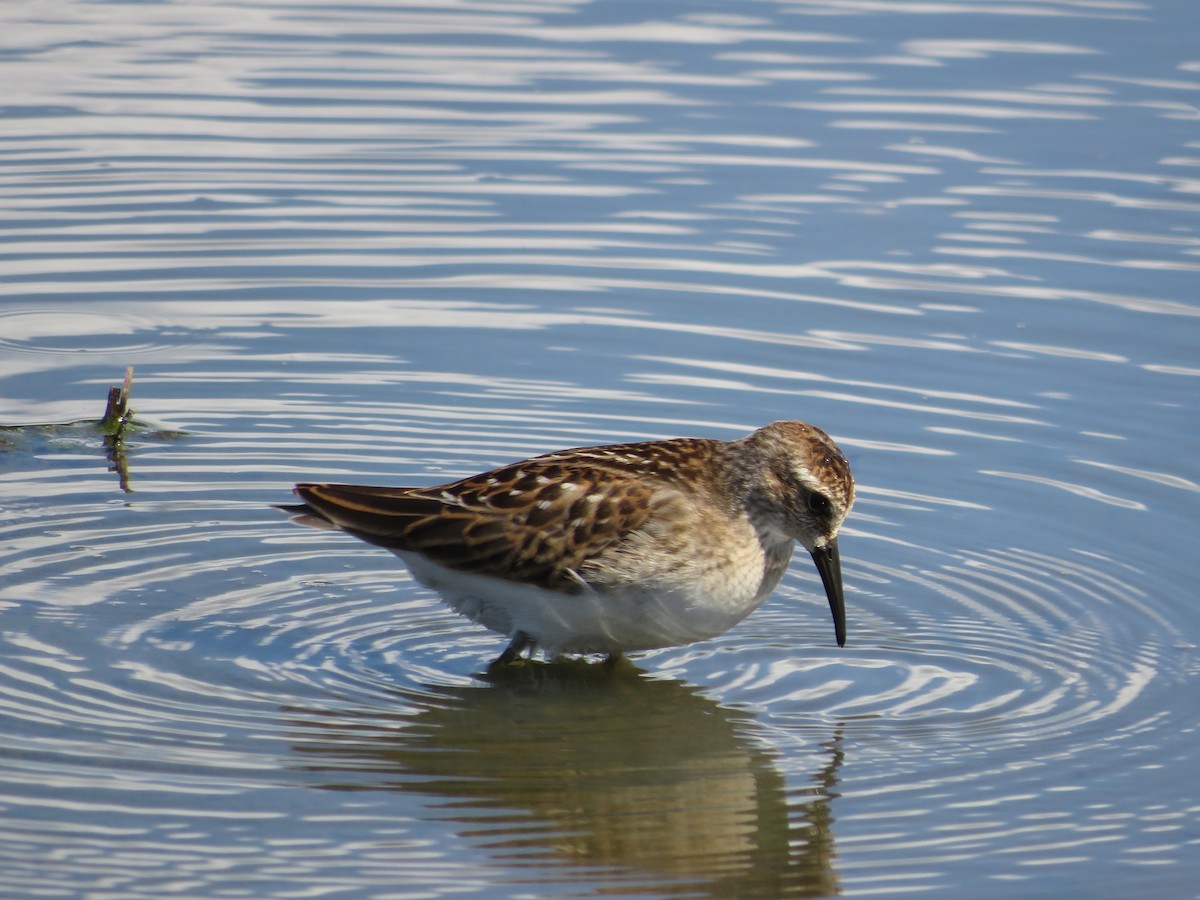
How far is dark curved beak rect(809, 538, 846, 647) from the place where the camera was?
933cm

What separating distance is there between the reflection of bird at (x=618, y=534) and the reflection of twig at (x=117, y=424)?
2.40m

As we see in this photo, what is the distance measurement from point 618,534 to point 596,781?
1250mm

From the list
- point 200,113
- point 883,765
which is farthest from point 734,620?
point 200,113

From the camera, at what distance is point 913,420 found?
12.4 metres

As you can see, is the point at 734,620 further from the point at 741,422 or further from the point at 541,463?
the point at 741,422

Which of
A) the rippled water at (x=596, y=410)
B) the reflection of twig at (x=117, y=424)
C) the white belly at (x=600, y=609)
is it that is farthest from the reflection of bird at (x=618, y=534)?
the reflection of twig at (x=117, y=424)

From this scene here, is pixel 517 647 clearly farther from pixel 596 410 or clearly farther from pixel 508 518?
pixel 596 410

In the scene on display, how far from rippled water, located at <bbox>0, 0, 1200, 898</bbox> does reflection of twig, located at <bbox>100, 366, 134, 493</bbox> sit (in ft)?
0.21

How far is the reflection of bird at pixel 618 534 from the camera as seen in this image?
8.98m

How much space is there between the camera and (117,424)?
11773mm

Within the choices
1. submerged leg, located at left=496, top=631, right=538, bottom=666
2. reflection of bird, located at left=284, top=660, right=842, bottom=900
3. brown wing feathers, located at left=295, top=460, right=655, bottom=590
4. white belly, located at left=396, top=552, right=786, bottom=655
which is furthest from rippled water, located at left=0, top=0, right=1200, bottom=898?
brown wing feathers, located at left=295, top=460, right=655, bottom=590

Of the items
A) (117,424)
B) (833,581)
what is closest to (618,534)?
(833,581)

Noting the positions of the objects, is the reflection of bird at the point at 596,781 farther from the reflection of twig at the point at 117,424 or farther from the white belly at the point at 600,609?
the reflection of twig at the point at 117,424

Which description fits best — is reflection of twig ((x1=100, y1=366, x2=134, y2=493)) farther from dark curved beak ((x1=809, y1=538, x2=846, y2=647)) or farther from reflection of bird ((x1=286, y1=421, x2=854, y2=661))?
dark curved beak ((x1=809, y1=538, x2=846, y2=647))
